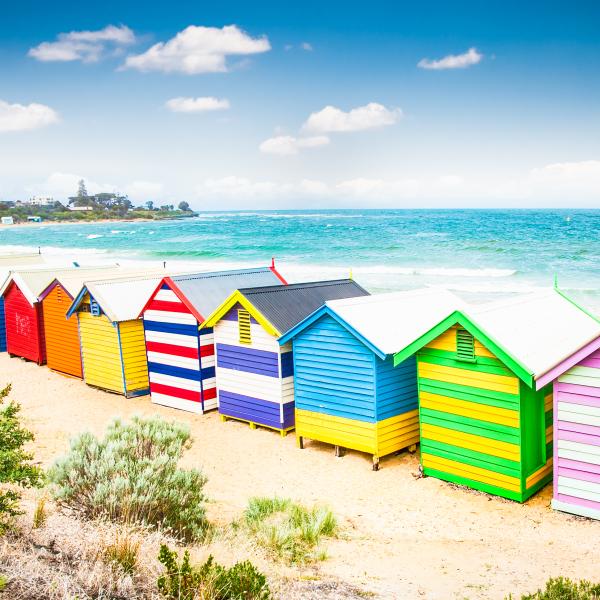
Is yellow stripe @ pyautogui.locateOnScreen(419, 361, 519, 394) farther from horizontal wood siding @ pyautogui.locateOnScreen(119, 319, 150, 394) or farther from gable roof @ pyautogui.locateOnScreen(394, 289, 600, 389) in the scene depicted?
horizontal wood siding @ pyautogui.locateOnScreen(119, 319, 150, 394)

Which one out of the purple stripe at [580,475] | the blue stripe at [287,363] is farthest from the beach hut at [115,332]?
the purple stripe at [580,475]

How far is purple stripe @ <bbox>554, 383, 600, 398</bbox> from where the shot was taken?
9.74 meters

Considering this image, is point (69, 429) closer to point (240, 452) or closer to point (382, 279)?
point (240, 452)

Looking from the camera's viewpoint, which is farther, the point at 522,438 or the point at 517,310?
the point at 517,310

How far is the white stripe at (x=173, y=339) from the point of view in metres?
16.2

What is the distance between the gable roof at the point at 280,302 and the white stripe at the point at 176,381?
5.91 feet

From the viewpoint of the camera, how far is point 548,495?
36.0ft

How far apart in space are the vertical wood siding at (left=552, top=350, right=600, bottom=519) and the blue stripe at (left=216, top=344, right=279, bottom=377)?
6.08 m

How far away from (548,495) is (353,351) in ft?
13.5

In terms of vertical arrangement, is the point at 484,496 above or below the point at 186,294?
below

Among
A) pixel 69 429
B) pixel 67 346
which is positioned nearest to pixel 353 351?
pixel 69 429

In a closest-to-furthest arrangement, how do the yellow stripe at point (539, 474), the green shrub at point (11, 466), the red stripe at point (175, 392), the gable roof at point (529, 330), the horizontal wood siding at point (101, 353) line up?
the green shrub at point (11, 466) < the gable roof at point (529, 330) < the yellow stripe at point (539, 474) < the red stripe at point (175, 392) < the horizontal wood siding at point (101, 353)

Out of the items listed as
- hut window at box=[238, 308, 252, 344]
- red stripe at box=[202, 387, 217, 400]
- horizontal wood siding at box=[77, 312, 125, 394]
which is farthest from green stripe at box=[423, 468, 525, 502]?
horizontal wood siding at box=[77, 312, 125, 394]

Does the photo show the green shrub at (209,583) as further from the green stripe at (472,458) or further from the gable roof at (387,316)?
the gable roof at (387,316)
